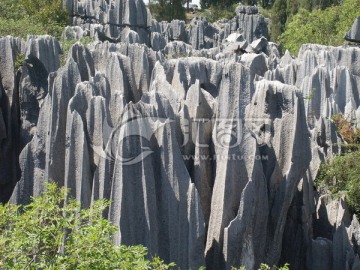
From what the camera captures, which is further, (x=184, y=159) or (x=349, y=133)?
(x=349, y=133)

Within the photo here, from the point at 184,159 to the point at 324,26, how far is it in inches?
806

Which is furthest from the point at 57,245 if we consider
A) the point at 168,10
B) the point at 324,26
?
the point at 168,10

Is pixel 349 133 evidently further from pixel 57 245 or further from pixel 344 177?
pixel 57 245

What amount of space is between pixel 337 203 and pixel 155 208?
354cm

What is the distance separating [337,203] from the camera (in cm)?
956

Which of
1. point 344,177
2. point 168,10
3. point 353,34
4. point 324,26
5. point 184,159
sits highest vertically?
point 168,10

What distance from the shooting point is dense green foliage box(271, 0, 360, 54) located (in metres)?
26.1

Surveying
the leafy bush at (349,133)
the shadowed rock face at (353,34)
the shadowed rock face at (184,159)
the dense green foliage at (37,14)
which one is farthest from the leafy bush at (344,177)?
the shadowed rock face at (353,34)

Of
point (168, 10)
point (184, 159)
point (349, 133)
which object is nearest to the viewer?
point (184, 159)

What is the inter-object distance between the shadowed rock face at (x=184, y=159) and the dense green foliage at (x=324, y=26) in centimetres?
1672

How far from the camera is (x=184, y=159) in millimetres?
8297

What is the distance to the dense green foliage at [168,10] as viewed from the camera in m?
39.8

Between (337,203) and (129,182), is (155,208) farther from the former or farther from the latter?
(337,203)

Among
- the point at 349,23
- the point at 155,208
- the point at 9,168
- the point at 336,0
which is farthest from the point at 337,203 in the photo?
the point at 336,0
